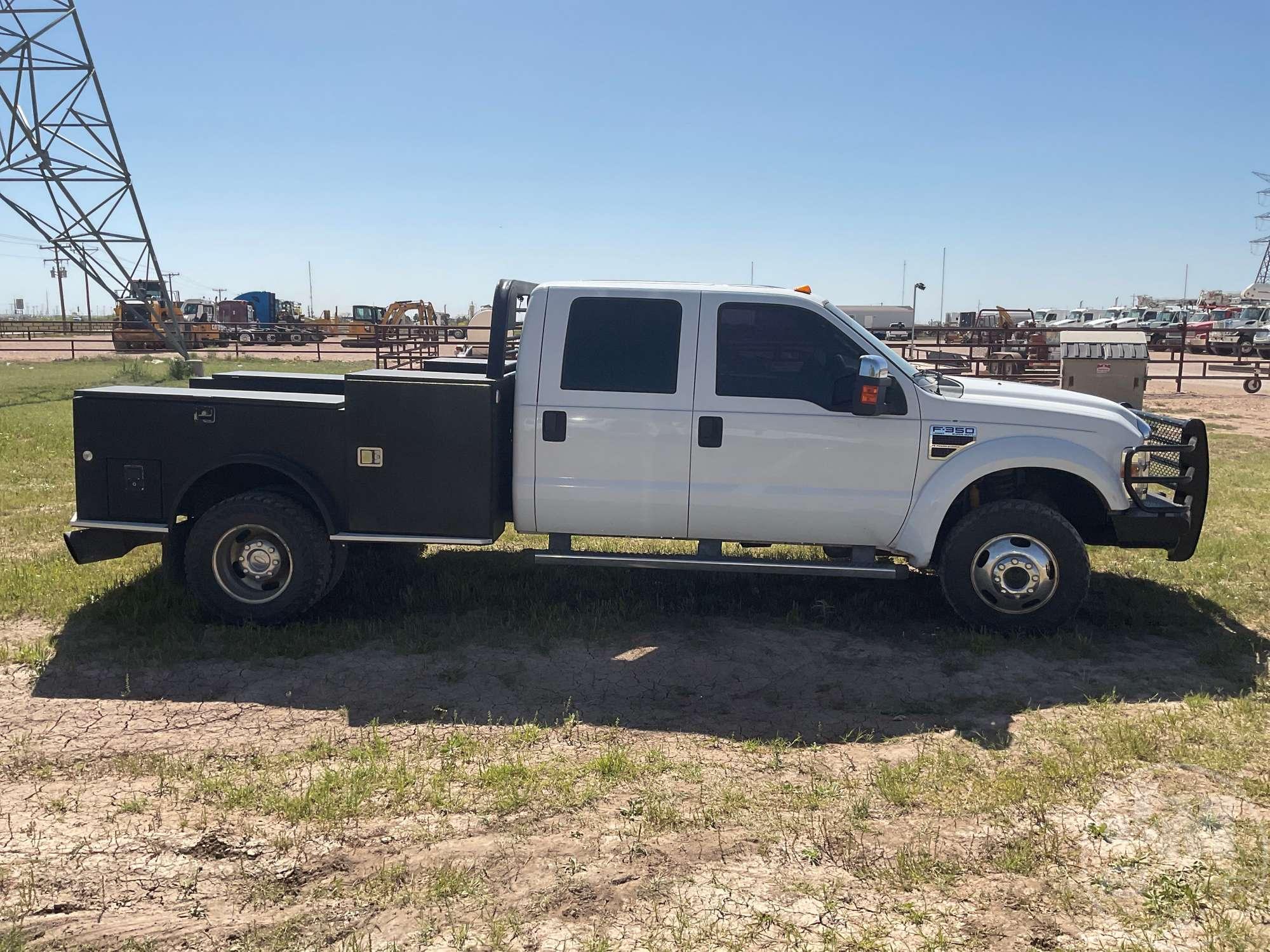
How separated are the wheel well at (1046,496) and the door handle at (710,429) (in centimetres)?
147

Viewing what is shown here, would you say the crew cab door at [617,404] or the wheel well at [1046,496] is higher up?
the crew cab door at [617,404]

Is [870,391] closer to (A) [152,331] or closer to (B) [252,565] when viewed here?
(B) [252,565]

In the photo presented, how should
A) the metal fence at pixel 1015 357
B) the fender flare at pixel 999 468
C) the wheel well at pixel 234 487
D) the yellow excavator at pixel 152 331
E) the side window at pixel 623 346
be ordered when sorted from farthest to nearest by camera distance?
1. the yellow excavator at pixel 152 331
2. the metal fence at pixel 1015 357
3. the wheel well at pixel 234 487
4. the side window at pixel 623 346
5. the fender flare at pixel 999 468

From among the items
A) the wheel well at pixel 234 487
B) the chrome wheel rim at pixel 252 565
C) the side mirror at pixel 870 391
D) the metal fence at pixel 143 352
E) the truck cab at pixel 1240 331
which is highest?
the truck cab at pixel 1240 331

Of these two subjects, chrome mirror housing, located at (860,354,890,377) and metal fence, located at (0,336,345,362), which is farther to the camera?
metal fence, located at (0,336,345,362)

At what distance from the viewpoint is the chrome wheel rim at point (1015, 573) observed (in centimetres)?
584

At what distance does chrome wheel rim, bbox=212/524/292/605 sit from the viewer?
592 centimetres

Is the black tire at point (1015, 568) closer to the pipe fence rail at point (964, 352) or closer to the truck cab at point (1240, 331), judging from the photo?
the pipe fence rail at point (964, 352)

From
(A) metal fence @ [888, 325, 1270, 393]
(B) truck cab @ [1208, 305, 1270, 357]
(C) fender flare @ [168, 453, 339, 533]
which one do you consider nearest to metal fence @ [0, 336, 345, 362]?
(A) metal fence @ [888, 325, 1270, 393]

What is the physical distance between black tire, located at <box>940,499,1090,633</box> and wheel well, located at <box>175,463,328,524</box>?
12.1 ft

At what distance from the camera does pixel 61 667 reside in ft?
18.0

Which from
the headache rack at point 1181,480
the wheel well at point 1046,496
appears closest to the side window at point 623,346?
the wheel well at point 1046,496

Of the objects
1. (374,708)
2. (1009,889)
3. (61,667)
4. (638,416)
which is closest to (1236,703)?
(1009,889)

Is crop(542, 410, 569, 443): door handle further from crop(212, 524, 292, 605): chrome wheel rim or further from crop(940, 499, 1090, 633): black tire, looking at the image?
crop(940, 499, 1090, 633): black tire
